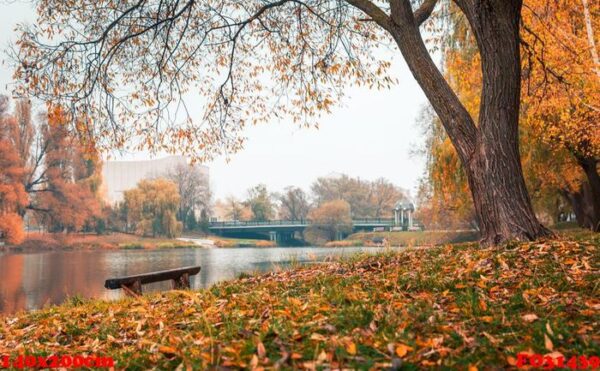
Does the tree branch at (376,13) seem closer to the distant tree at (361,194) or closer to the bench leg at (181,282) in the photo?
the bench leg at (181,282)

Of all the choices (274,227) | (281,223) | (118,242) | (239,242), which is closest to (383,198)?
(281,223)

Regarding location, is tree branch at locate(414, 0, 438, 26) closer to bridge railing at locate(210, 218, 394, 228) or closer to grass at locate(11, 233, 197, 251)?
grass at locate(11, 233, 197, 251)

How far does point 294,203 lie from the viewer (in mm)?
64250

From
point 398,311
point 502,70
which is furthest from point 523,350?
point 502,70

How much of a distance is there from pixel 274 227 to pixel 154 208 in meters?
12.6

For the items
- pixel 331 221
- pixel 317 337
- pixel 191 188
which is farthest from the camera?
pixel 191 188

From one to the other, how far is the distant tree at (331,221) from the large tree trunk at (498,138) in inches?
1745

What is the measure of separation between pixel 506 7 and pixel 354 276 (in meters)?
3.87

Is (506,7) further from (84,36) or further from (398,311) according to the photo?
(84,36)

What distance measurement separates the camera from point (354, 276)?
17.0 ft

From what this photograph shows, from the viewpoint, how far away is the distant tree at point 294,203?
2534 inches

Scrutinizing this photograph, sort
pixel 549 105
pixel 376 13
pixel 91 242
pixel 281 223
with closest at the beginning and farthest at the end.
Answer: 1. pixel 376 13
2. pixel 549 105
3. pixel 91 242
4. pixel 281 223

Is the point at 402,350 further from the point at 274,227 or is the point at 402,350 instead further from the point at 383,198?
the point at 383,198

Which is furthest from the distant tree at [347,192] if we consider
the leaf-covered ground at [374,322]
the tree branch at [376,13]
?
the leaf-covered ground at [374,322]
